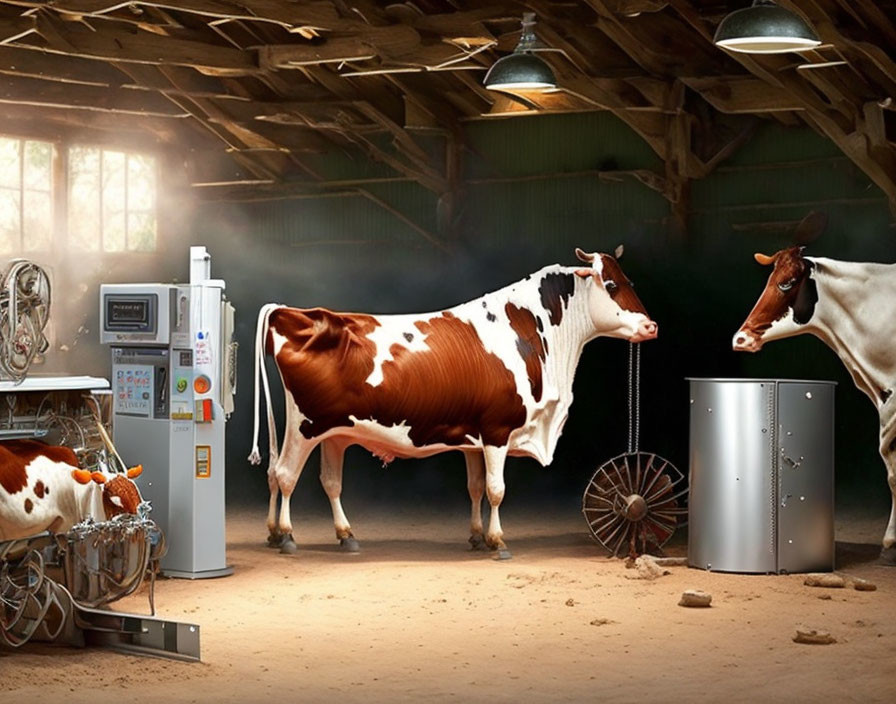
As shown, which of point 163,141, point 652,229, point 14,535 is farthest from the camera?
point 163,141

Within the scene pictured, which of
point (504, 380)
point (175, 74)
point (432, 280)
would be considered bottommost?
point (504, 380)

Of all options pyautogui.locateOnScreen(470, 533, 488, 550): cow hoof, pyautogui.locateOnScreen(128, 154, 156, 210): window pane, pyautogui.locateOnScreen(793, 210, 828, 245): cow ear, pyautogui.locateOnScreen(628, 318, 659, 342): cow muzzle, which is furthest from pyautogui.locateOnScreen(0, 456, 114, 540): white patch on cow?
pyautogui.locateOnScreen(128, 154, 156, 210): window pane

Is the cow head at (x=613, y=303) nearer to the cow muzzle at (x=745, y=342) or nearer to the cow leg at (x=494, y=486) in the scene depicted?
the cow muzzle at (x=745, y=342)

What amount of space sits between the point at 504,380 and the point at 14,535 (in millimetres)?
4535

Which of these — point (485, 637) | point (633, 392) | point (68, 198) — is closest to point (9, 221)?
point (68, 198)

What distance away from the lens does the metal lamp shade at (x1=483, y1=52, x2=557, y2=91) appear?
960cm

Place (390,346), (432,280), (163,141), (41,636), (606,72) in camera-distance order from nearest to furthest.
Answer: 1. (41,636)
2. (390,346)
3. (606,72)
4. (432,280)
5. (163,141)

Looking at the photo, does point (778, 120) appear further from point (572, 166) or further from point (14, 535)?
point (14, 535)

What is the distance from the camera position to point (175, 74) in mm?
13562

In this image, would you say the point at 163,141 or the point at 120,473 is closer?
the point at 120,473

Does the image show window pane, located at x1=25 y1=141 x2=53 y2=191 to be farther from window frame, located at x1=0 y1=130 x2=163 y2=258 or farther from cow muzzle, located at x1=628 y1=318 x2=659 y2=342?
cow muzzle, located at x1=628 y1=318 x2=659 y2=342

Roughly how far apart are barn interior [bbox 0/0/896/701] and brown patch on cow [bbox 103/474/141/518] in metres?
4.52

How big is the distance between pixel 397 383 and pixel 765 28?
360 centimetres

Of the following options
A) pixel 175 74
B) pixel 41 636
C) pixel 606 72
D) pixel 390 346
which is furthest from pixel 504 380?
pixel 175 74
